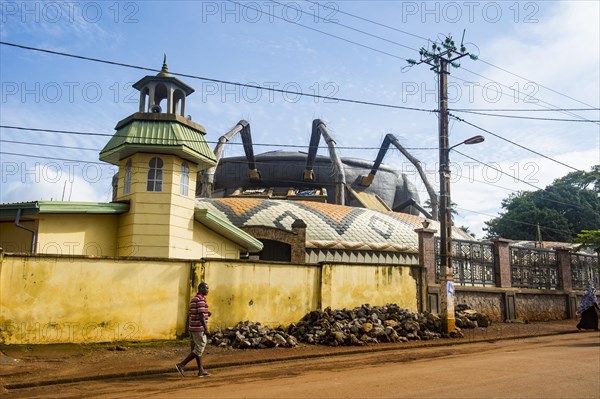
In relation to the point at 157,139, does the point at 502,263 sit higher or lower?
lower

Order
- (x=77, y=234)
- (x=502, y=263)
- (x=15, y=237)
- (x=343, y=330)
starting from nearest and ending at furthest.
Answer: (x=343, y=330) → (x=77, y=234) → (x=15, y=237) → (x=502, y=263)

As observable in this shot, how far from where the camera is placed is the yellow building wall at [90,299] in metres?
10.9

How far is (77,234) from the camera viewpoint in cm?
1420

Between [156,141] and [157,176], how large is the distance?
1.01 metres

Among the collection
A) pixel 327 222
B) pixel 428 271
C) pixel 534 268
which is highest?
pixel 327 222

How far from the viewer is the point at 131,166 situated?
1565 centimetres

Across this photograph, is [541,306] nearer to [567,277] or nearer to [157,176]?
[567,277]

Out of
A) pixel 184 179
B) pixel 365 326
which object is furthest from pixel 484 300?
pixel 184 179

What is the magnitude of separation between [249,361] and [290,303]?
154 inches

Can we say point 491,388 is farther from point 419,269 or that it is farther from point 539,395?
A: point 419,269

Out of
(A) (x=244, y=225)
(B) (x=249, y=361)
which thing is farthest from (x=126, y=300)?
(A) (x=244, y=225)

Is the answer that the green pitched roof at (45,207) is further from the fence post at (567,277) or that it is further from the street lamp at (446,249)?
the fence post at (567,277)

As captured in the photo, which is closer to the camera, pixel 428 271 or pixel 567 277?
pixel 428 271

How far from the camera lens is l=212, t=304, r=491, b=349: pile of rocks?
12516mm
